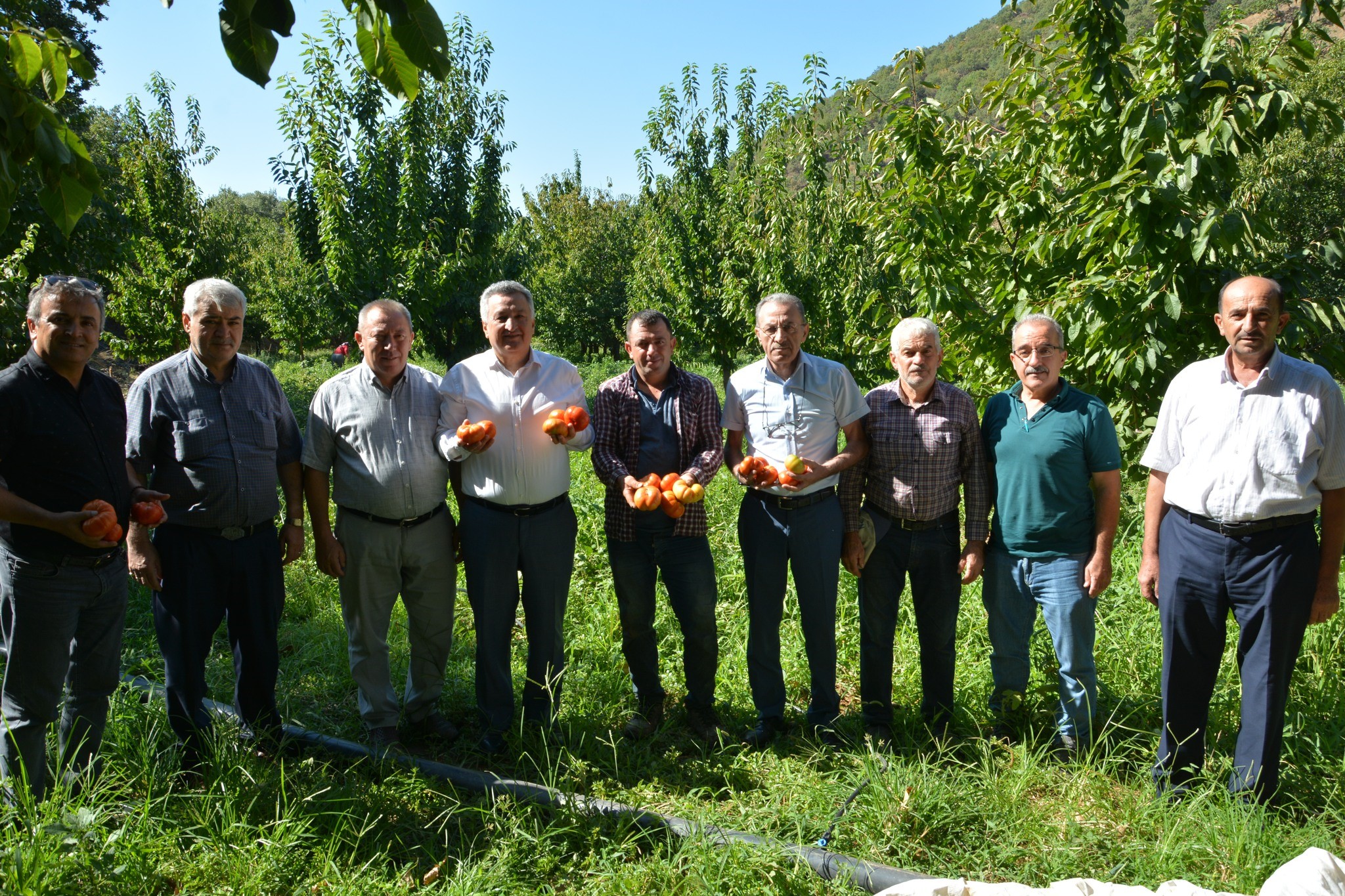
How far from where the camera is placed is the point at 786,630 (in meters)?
5.00

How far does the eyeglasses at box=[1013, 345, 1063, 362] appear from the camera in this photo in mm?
3395

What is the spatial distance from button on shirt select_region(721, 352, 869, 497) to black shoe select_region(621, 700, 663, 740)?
47.2 inches

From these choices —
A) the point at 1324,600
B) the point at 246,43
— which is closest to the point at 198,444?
the point at 246,43

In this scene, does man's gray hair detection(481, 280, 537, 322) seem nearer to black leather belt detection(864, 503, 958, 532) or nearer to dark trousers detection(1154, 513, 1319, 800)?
black leather belt detection(864, 503, 958, 532)

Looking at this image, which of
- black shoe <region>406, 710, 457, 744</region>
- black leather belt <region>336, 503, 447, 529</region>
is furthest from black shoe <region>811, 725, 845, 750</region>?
black leather belt <region>336, 503, 447, 529</region>

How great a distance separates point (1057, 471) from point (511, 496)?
7.32 ft

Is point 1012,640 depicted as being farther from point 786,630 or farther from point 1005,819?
point 786,630

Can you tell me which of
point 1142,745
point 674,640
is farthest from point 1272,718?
point 674,640

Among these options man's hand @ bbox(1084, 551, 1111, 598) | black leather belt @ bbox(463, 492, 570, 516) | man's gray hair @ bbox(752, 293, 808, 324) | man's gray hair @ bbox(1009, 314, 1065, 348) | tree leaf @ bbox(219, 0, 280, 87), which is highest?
tree leaf @ bbox(219, 0, 280, 87)

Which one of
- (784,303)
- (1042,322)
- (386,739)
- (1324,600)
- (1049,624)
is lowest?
(386,739)

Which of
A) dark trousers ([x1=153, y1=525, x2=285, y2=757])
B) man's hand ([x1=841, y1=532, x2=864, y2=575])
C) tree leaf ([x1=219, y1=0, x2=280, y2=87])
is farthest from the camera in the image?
man's hand ([x1=841, y1=532, x2=864, y2=575])

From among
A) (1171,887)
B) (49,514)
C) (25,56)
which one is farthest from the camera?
(49,514)

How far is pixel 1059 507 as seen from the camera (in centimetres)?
341

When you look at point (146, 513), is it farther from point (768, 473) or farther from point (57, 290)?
point (768, 473)
